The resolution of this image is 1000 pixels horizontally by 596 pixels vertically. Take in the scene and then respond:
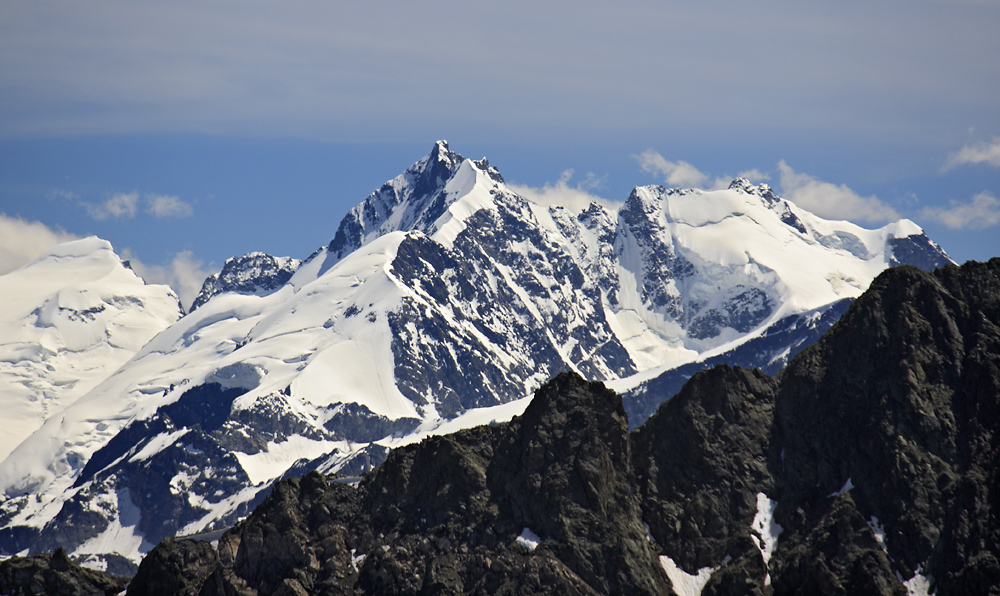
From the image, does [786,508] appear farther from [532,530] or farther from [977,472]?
[532,530]

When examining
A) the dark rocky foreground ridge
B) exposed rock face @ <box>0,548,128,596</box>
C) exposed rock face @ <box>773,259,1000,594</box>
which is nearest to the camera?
exposed rock face @ <box>773,259,1000,594</box>

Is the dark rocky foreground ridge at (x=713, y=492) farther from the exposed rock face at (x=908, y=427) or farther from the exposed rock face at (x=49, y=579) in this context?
the exposed rock face at (x=49, y=579)

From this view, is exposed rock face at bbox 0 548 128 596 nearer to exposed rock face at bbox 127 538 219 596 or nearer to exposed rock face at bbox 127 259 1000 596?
exposed rock face at bbox 127 538 219 596

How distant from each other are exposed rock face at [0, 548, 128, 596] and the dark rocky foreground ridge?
6.96 metres

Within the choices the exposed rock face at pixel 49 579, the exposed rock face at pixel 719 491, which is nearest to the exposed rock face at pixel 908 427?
the exposed rock face at pixel 719 491

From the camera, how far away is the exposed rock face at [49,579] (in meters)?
166

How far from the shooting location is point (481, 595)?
514 ft

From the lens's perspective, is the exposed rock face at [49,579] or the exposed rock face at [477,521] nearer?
the exposed rock face at [477,521]

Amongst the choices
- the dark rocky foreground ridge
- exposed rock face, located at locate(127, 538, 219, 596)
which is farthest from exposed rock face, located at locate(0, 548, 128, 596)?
the dark rocky foreground ridge

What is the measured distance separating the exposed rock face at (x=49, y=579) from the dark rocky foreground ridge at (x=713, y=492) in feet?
22.8

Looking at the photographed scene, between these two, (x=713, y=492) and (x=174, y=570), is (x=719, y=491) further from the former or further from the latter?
(x=174, y=570)

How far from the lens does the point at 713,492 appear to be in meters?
176

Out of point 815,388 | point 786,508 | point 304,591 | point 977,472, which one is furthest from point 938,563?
point 304,591

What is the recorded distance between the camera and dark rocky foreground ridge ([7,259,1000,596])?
15788 cm
